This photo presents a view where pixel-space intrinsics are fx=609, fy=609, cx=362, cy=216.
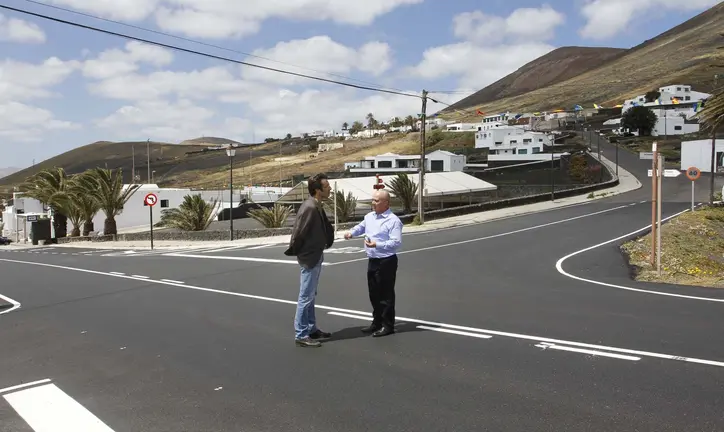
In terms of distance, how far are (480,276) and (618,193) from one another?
145ft

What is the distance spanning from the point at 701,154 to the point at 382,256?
75.5 m

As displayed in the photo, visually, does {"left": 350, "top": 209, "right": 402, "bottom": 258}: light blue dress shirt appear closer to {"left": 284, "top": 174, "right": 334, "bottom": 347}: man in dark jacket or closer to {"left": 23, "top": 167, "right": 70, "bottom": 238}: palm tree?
{"left": 284, "top": 174, "right": 334, "bottom": 347}: man in dark jacket

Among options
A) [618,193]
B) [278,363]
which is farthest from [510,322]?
[618,193]

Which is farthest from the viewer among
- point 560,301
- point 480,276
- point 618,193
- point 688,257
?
point 618,193

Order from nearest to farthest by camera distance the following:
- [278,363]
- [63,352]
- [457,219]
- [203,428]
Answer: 1. [203,428]
2. [278,363]
3. [63,352]
4. [457,219]

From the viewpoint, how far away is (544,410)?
4.55 meters

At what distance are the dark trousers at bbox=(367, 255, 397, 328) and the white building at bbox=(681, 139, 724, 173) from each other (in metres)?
70.9

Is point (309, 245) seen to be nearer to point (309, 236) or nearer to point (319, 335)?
point (309, 236)

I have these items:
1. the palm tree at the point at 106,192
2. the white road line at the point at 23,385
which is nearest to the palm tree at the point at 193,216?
the palm tree at the point at 106,192

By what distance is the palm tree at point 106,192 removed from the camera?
39706mm

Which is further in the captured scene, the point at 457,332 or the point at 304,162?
the point at 304,162

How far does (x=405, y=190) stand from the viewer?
3650cm

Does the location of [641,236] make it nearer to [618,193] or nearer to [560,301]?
[560,301]

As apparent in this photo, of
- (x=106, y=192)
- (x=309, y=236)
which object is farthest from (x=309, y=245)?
(x=106, y=192)
